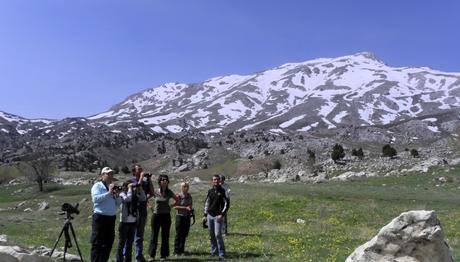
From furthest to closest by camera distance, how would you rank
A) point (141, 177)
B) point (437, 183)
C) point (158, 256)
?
1. point (437, 183)
2. point (158, 256)
3. point (141, 177)

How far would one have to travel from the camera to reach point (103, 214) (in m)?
15.7

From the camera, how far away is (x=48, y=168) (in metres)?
89.6

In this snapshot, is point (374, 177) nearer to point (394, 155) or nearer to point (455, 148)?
point (394, 155)

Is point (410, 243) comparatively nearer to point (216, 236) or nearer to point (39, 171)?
point (216, 236)

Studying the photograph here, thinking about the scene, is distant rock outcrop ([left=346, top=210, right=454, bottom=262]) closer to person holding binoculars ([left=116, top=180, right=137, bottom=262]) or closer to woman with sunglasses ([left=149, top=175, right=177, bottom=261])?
person holding binoculars ([left=116, top=180, right=137, bottom=262])

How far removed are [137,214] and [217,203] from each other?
3.18 m

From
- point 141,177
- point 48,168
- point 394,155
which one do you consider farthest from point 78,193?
point 141,177

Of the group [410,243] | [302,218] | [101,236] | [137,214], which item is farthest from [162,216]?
[302,218]

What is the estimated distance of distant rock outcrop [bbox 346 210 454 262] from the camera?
12812 millimetres

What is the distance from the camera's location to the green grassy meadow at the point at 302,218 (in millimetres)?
20995

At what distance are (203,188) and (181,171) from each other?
71.1 meters

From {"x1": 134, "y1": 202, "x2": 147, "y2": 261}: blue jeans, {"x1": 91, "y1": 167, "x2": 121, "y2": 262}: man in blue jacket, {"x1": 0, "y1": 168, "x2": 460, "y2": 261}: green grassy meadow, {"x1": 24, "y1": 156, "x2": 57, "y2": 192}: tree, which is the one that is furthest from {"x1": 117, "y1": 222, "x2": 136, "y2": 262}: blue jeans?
{"x1": 24, "y1": 156, "x2": 57, "y2": 192}: tree

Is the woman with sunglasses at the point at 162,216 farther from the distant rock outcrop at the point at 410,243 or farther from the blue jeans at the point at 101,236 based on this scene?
the distant rock outcrop at the point at 410,243

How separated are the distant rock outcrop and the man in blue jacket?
689 cm
